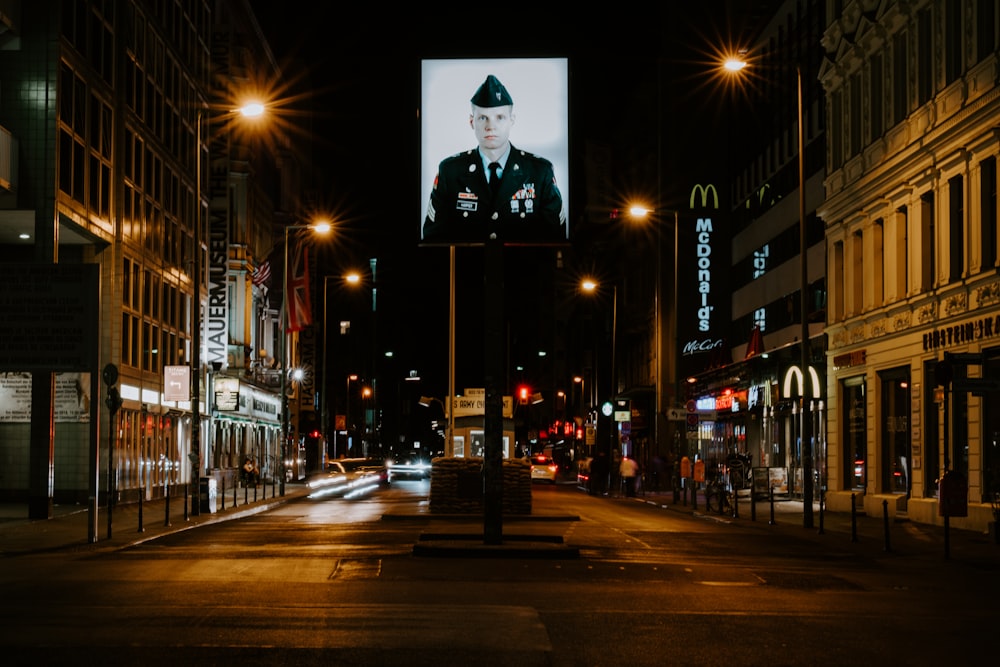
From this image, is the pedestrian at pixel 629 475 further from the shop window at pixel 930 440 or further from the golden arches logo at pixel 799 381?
the shop window at pixel 930 440

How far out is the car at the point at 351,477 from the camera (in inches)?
2405

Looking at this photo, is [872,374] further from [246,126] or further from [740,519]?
[246,126]

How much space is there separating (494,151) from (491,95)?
1.04 metres

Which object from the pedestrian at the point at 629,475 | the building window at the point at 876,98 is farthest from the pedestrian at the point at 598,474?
the building window at the point at 876,98

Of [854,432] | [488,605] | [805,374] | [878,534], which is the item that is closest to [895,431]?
[854,432]

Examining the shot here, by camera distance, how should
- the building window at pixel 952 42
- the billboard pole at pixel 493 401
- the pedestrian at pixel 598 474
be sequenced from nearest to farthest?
the billboard pole at pixel 493 401, the building window at pixel 952 42, the pedestrian at pixel 598 474

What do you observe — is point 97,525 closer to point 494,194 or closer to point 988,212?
point 494,194

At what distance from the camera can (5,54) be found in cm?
3553

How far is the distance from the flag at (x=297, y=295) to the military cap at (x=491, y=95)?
39344mm

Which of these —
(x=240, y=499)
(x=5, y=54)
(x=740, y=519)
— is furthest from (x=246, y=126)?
(x=740, y=519)

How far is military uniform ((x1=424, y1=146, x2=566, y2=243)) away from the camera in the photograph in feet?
76.6

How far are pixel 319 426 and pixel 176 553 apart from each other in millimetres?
73550

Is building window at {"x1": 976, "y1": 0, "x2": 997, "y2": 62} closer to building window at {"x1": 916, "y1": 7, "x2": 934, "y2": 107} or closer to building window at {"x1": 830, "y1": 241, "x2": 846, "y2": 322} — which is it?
building window at {"x1": 916, "y1": 7, "x2": 934, "y2": 107}

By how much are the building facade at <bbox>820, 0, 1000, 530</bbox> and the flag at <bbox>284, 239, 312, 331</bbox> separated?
30.0m
